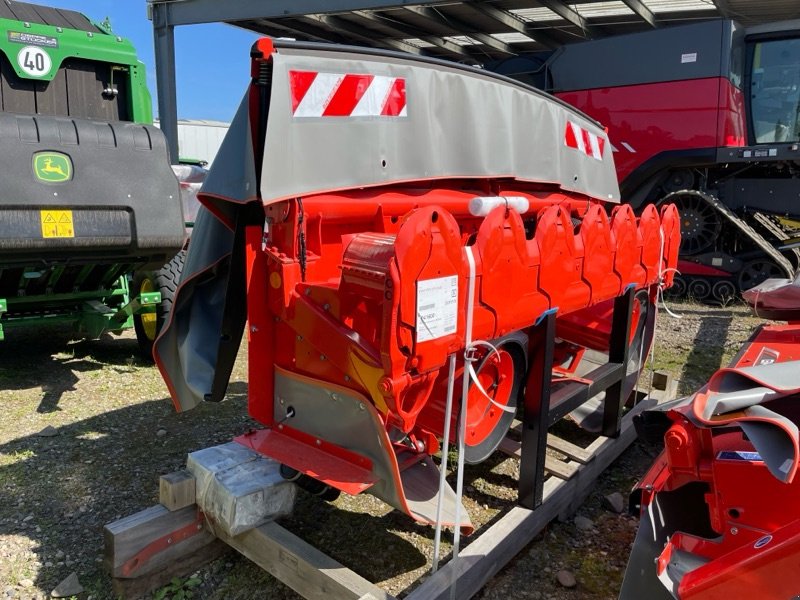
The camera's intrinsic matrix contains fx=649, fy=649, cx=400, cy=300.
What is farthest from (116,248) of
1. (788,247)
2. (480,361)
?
(788,247)

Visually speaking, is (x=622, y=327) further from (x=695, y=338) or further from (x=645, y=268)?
(x=695, y=338)

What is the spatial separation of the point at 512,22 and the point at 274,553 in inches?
386

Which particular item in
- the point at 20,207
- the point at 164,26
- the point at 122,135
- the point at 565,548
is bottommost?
the point at 565,548

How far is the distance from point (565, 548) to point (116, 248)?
2.94 m

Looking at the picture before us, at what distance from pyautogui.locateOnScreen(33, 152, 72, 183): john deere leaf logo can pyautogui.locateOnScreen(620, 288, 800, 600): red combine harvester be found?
3210 millimetres

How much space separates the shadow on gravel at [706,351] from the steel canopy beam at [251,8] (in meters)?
4.57

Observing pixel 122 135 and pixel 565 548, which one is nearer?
pixel 565 548

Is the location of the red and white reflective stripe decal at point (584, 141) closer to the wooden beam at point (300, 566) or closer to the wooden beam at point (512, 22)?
the wooden beam at point (300, 566)

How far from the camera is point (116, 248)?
12.6 ft

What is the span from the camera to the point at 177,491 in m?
2.35

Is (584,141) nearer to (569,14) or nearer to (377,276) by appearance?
(377,276)

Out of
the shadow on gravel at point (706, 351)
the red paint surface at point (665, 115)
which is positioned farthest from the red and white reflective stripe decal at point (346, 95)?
the red paint surface at point (665, 115)

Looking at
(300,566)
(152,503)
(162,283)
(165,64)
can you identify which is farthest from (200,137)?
(300,566)

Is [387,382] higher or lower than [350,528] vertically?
higher
